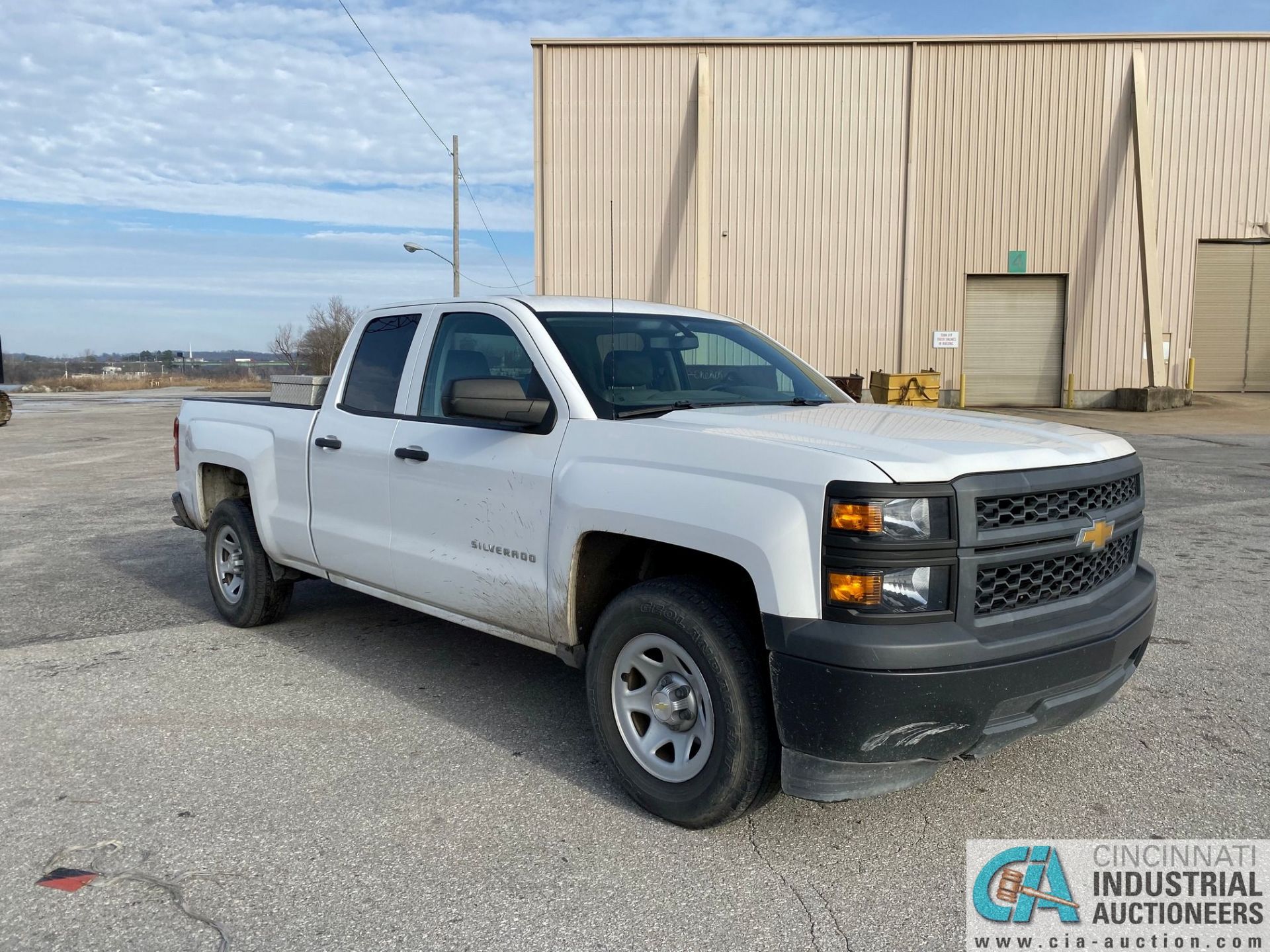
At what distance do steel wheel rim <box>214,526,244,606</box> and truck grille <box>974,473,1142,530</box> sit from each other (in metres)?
4.56

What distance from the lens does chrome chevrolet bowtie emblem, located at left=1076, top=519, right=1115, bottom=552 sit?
3367 mm

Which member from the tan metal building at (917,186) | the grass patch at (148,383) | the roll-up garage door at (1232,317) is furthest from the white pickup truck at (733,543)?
the grass patch at (148,383)

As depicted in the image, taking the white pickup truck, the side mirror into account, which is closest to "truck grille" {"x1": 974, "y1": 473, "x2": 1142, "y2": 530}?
the white pickup truck

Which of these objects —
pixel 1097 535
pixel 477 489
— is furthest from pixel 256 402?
pixel 1097 535

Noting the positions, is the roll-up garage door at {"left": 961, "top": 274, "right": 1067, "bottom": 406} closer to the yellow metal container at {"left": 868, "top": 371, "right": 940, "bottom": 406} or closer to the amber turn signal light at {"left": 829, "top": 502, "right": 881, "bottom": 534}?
the yellow metal container at {"left": 868, "top": 371, "right": 940, "bottom": 406}

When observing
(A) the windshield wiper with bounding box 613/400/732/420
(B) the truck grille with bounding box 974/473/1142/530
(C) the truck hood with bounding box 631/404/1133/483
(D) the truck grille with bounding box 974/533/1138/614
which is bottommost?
(D) the truck grille with bounding box 974/533/1138/614

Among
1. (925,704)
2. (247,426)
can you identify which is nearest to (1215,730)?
(925,704)

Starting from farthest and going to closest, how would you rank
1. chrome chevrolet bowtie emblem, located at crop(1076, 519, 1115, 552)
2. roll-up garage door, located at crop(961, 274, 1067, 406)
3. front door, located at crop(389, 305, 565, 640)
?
roll-up garage door, located at crop(961, 274, 1067, 406)
front door, located at crop(389, 305, 565, 640)
chrome chevrolet bowtie emblem, located at crop(1076, 519, 1115, 552)

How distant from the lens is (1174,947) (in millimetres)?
2896

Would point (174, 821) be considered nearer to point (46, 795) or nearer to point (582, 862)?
point (46, 795)

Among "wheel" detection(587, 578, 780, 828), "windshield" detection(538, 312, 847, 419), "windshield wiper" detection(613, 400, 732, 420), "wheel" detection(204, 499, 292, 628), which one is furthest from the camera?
"wheel" detection(204, 499, 292, 628)

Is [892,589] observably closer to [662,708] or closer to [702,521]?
[702,521]

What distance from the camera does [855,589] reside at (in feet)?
9.93

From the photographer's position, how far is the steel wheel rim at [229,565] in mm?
6160
